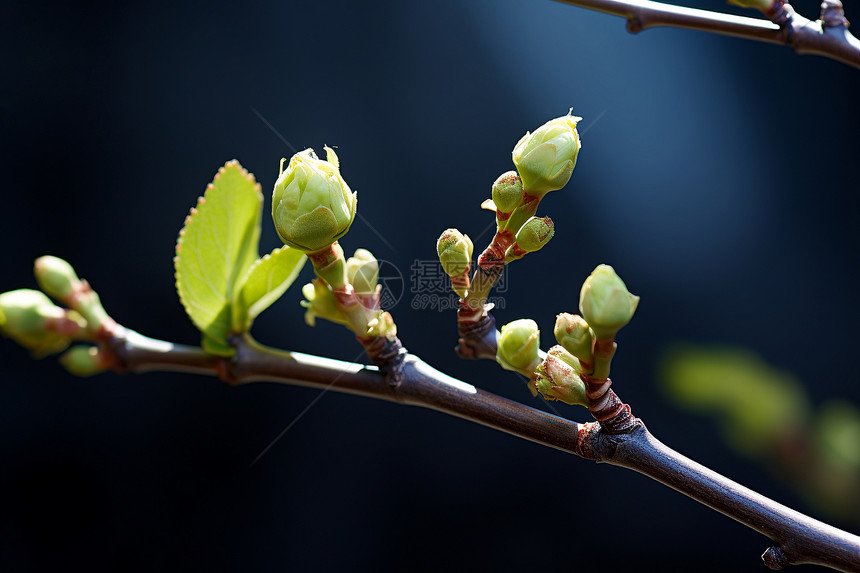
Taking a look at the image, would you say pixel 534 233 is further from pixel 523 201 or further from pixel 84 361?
pixel 84 361

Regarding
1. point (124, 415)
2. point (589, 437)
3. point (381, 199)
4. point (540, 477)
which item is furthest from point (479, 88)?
point (589, 437)

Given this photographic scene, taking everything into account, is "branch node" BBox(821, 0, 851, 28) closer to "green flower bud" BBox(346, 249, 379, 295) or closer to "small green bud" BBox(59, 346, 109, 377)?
"green flower bud" BBox(346, 249, 379, 295)

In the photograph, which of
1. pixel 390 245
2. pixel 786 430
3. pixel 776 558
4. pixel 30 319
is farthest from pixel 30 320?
pixel 390 245

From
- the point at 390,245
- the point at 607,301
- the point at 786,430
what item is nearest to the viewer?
the point at 607,301

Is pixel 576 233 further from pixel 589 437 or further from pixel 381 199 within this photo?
pixel 589 437

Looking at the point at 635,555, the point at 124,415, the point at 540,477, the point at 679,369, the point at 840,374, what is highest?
the point at 679,369

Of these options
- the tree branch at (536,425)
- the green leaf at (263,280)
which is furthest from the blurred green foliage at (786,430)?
the green leaf at (263,280)
